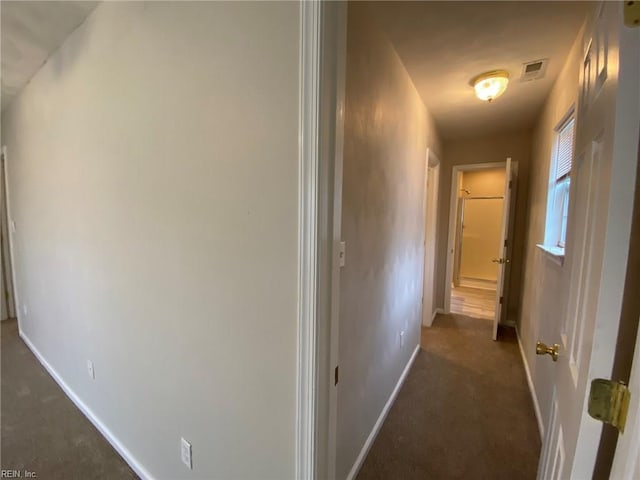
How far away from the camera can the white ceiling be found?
1.49 meters

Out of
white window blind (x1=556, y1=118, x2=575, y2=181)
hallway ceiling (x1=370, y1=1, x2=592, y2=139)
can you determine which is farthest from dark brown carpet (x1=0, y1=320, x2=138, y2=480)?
white window blind (x1=556, y1=118, x2=575, y2=181)

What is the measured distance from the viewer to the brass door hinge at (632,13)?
51cm

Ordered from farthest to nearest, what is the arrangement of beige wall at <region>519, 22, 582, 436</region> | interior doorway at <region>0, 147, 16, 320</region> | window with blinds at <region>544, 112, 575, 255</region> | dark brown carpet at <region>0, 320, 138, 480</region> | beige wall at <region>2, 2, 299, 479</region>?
interior doorway at <region>0, 147, 16, 320</region>
window with blinds at <region>544, 112, 575, 255</region>
beige wall at <region>519, 22, 582, 436</region>
dark brown carpet at <region>0, 320, 138, 480</region>
beige wall at <region>2, 2, 299, 479</region>

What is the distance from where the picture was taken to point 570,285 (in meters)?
0.89

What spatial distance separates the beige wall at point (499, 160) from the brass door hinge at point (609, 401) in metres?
3.53

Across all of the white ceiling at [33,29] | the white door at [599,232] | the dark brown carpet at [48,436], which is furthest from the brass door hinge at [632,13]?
the dark brown carpet at [48,436]

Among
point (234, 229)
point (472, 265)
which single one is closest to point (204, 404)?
point (234, 229)

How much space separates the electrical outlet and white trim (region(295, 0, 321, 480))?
2.16 ft

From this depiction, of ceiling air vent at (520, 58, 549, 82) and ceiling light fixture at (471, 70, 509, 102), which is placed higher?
ceiling air vent at (520, 58, 549, 82)

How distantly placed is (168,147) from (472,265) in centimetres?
630

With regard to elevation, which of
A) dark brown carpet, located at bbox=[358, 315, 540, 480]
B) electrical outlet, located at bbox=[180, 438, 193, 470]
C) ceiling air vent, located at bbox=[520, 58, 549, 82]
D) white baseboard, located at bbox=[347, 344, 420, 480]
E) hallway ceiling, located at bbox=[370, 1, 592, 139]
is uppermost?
ceiling air vent, located at bbox=[520, 58, 549, 82]

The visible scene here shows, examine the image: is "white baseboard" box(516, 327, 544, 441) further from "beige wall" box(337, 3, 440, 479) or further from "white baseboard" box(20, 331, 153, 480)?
"white baseboard" box(20, 331, 153, 480)

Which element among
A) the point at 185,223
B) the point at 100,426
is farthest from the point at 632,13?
the point at 100,426

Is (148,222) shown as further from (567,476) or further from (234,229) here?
(567,476)
